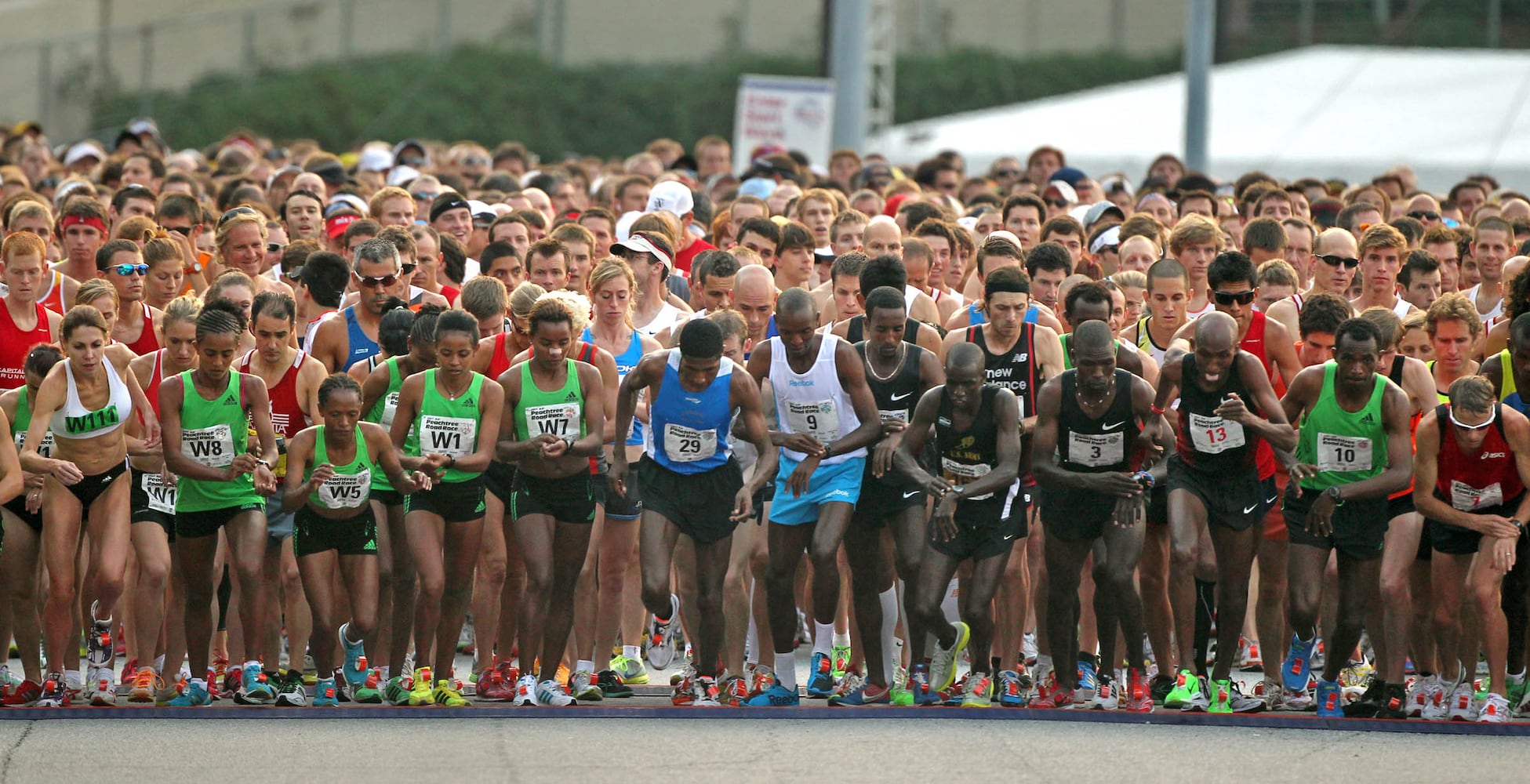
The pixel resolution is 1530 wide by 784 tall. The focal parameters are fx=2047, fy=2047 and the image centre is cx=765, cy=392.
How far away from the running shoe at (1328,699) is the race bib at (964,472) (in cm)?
170

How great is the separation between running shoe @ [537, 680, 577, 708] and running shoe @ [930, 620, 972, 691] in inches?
65.4

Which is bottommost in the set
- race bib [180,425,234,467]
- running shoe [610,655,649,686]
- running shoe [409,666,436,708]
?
running shoe [610,655,649,686]

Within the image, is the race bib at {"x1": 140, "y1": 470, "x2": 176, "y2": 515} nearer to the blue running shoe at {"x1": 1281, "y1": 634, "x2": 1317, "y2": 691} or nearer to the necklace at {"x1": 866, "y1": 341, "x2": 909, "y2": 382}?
the necklace at {"x1": 866, "y1": 341, "x2": 909, "y2": 382}

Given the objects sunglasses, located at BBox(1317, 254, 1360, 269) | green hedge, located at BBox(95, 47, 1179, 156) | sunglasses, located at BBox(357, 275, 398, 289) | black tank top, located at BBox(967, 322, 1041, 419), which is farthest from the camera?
green hedge, located at BBox(95, 47, 1179, 156)

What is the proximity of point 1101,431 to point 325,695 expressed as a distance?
368 centimetres

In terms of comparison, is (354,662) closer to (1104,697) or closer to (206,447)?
(206,447)

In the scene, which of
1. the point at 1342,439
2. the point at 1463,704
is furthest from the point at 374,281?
the point at 1463,704

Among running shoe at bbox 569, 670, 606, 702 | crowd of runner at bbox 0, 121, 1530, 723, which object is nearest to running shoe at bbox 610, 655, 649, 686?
crowd of runner at bbox 0, 121, 1530, 723

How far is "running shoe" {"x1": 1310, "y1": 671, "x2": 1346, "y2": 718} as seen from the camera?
9094 mm

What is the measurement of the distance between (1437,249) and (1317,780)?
16.1 ft

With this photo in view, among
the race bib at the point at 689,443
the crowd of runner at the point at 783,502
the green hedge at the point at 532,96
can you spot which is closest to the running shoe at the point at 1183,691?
the crowd of runner at the point at 783,502

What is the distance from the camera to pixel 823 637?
959cm

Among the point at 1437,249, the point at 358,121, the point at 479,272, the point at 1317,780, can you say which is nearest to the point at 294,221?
the point at 479,272

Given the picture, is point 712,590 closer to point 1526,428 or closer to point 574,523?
point 574,523
